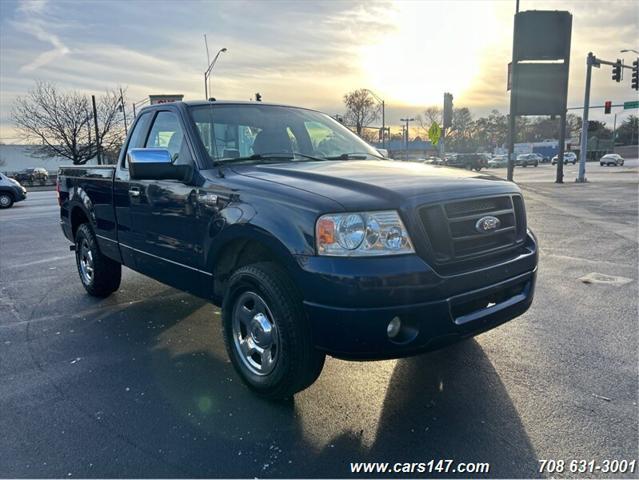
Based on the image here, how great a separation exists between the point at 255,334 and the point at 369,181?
120 centimetres

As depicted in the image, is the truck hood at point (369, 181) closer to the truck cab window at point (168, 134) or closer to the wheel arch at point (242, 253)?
the wheel arch at point (242, 253)

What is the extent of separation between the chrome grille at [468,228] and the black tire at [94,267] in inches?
159

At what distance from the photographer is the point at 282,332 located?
9.02ft

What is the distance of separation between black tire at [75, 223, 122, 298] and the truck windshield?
7.88 feet

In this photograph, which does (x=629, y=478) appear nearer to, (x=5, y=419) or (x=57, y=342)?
(x=5, y=419)

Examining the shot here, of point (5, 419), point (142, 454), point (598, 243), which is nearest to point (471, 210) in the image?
point (142, 454)

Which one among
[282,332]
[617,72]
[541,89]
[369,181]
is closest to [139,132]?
[369,181]

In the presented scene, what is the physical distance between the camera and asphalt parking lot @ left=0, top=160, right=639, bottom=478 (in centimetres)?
257

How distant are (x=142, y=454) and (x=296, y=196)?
1.65 metres

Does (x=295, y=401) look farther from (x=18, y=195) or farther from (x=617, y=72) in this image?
(x=617, y=72)

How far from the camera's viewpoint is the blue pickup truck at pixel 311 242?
2541 mm

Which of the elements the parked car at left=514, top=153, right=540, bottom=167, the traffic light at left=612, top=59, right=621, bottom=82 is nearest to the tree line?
the parked car at left=514, top=153, right=540, bottom=167

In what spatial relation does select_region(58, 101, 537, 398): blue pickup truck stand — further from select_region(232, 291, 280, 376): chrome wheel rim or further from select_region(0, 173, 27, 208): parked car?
select_region(0, 173, 27, 208): parked car

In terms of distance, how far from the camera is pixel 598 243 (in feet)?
27.8
